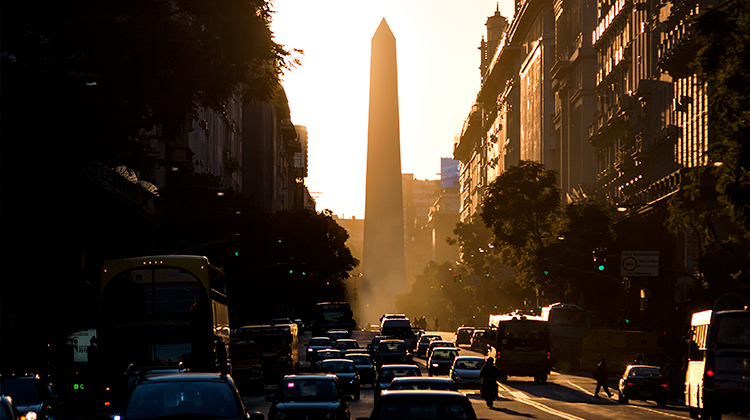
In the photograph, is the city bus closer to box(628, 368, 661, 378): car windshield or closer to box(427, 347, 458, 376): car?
box(628, 368, 661, 378): car windshield

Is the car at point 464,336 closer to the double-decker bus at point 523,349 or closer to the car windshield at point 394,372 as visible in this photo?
the double-decker bus at point 523,349

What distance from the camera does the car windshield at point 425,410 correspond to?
14.6 m

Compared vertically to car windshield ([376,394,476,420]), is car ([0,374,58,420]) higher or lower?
lower

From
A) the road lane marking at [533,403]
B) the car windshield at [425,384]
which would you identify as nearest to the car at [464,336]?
the road lane marking at [533,403]

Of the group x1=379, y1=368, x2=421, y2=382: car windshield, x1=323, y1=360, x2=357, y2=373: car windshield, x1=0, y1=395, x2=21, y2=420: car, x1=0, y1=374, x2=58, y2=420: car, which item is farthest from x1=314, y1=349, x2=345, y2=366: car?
x1=0, y1=395, x2=21, y2=420: car

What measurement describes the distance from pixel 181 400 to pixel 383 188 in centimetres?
13523

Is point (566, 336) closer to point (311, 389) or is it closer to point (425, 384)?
point (311, 389)

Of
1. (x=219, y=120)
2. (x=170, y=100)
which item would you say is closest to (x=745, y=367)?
(x=170, y=100)

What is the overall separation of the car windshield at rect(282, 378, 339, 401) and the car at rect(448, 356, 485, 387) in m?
19.1

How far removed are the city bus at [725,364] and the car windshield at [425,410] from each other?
14.0 meters

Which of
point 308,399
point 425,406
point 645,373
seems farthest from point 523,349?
point 425,406

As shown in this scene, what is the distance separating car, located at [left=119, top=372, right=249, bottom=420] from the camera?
14.9 m

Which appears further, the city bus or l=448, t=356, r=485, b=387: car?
l=448, t=356, r=485, b=387: car

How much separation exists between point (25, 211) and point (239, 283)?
176 feet
